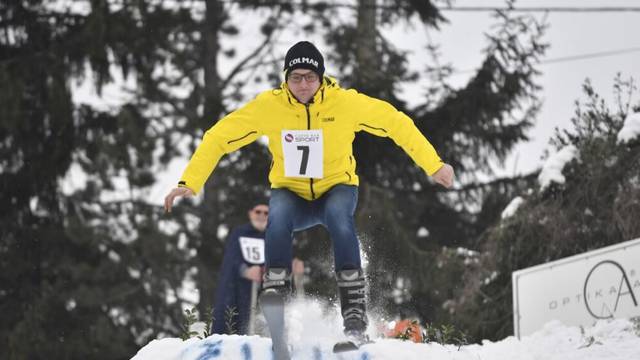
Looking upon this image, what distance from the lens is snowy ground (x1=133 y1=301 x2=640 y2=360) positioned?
453 centimetres

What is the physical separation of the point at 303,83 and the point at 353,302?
4.07 feet

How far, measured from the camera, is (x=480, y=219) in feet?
52.7

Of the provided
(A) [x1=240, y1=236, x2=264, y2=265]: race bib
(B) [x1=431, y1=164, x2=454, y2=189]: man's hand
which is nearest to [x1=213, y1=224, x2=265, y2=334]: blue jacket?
(A) [x1=240, y1=236, x2=264, y2=265]: race bib

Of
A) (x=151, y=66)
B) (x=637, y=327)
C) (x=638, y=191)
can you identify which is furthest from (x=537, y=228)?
(x=151, y=66)

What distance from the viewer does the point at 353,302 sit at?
188 inches

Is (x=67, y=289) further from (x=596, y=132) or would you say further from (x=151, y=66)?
(x=596, y=132)

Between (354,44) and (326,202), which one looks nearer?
(326,202)

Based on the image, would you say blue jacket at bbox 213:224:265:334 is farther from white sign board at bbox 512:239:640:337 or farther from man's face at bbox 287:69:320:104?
man's face at bbox 287:69:320:104

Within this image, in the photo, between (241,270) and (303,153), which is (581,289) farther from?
(303,153)

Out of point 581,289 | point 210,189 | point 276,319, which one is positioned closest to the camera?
point 276,319

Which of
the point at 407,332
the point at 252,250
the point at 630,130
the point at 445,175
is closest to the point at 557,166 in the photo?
the point at 630,130

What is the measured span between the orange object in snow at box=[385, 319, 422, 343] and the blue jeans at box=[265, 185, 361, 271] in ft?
3.57

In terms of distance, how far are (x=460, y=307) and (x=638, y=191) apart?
258cm

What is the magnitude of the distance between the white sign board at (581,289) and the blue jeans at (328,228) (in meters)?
3.49
